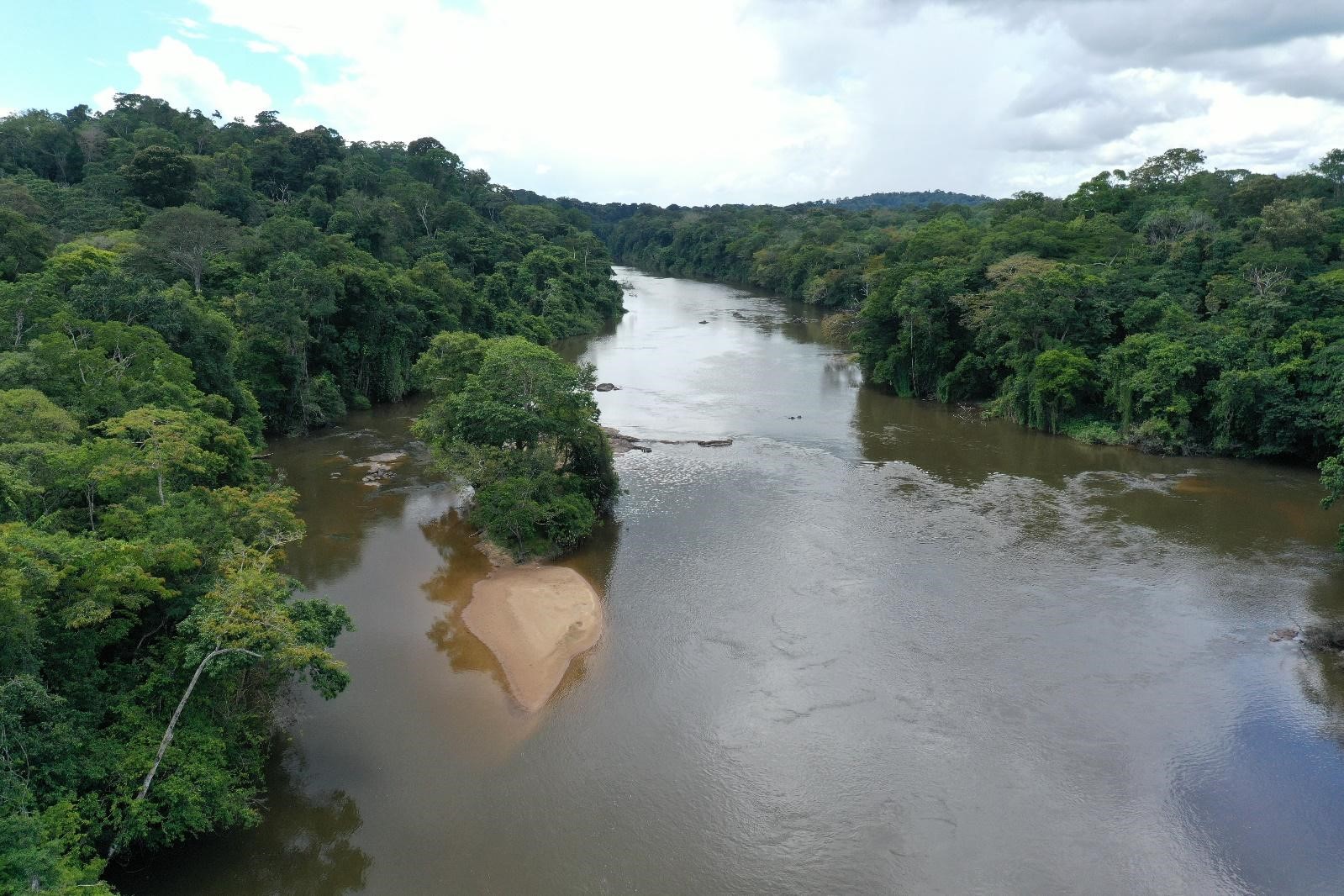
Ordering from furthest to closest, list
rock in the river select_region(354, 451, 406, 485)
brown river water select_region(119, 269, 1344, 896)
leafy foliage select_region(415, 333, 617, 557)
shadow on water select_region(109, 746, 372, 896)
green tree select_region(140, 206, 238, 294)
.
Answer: green tree select_region(140, 206, 238, 294) → rock in the river select_region(354, 451, 406, 485) → leafy foliage select_region(415, 333, 617, 557) → brown river water select_region(119, 269, 1344, 896) → shadow on water select_region(109, 746, 372, 896)

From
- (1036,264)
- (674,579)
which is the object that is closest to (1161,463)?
(1036,264)

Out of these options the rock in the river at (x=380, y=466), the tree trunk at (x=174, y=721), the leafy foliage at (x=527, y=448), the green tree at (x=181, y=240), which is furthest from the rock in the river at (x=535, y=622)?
the green tree at (x=181, y=240)

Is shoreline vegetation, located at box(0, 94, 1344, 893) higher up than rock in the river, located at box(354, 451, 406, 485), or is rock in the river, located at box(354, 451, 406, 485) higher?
shoreline vegetation, located at box(0, 94, 1344, 893)

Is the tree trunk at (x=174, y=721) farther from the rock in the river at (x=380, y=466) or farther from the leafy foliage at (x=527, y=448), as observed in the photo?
the rock in the river at (x=380, y=466)

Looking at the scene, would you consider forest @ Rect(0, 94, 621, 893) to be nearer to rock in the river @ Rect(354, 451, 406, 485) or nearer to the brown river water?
the brown river water

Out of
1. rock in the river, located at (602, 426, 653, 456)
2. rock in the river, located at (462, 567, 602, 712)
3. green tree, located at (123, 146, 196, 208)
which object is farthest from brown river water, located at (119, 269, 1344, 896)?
green tree, located at (123, 146, 196, 208)

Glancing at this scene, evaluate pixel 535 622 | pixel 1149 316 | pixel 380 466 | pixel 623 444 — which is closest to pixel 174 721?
pixel 535 622

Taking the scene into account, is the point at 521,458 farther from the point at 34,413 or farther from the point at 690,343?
the point at 690,343

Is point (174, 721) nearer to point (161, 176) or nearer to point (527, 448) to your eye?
point (527, 448)
